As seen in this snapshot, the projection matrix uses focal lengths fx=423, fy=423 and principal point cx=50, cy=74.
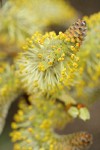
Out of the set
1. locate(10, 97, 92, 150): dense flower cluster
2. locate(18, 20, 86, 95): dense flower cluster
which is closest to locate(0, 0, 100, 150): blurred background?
locate(10, 97, 92, 150): dense flower cluster

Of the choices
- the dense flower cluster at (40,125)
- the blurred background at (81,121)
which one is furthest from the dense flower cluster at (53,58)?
the blurred background at (81,121)

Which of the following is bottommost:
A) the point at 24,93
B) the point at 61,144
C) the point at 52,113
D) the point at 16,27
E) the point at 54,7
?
the point at 61,144

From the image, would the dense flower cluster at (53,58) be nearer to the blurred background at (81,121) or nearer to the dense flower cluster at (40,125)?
the dense flower cluster at (40,125)

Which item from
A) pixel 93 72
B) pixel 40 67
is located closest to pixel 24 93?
pixel 93 72

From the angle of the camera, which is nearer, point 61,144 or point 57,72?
point 57,72

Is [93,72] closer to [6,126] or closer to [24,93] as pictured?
[24,93]

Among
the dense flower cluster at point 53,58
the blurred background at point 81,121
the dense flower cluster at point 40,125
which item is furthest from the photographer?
the blurred background at point 81,121
